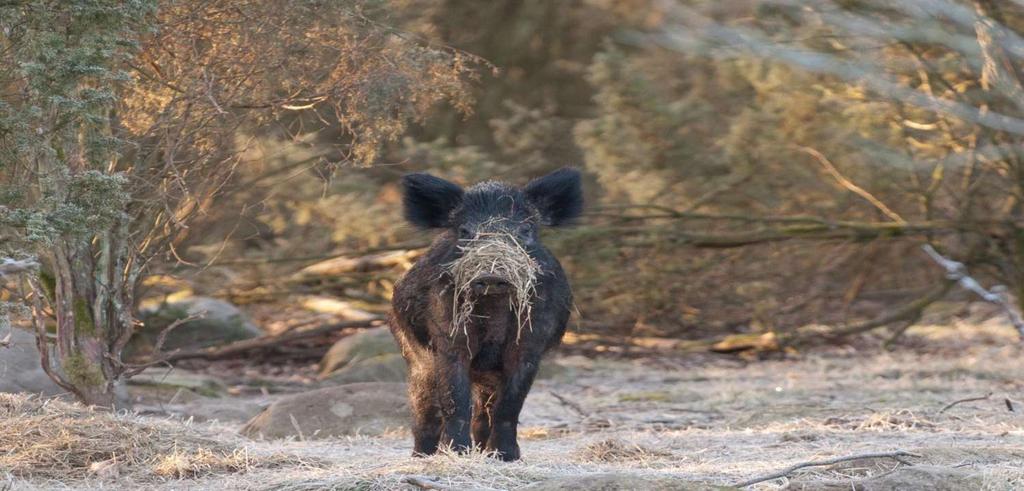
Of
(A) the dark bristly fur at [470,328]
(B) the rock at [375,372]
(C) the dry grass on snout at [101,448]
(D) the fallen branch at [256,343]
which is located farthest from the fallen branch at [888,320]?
(C) the dry grass on snout at [101,448]

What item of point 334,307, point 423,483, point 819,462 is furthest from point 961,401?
point 334,307

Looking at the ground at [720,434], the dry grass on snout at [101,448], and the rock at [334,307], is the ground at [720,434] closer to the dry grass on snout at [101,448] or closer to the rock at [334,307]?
the dry grass on snout at [101,448]

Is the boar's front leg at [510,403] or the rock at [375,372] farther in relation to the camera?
the rock at [375,372]

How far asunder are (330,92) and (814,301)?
10.2 metres

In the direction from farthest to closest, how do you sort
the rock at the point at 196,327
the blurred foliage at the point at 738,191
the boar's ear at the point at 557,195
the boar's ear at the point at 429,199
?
the blurred foliage at the point at 738,191, the rock at the point at 196,327, the boar's ear at the point at 557,195, the boar's ear at the point at 429,199

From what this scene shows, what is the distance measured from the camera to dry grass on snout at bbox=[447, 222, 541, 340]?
24.9ft

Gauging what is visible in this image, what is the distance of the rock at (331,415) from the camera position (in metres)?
10.5

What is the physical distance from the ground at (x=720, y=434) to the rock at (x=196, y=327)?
4060 mm

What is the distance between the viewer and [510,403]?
26.6ft

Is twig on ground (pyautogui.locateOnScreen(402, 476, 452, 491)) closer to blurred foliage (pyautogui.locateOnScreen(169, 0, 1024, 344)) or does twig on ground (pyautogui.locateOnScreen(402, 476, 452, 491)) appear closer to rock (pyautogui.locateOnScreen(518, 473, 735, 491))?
rock (pyautogui.locateOnScreen(518, 473, 735, 491))

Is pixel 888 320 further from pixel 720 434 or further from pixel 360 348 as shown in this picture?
pixel 720 434

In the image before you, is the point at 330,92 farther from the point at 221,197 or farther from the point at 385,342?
the point at 385,342

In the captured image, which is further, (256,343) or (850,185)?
(850,185)

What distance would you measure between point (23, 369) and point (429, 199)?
4.40 meters
